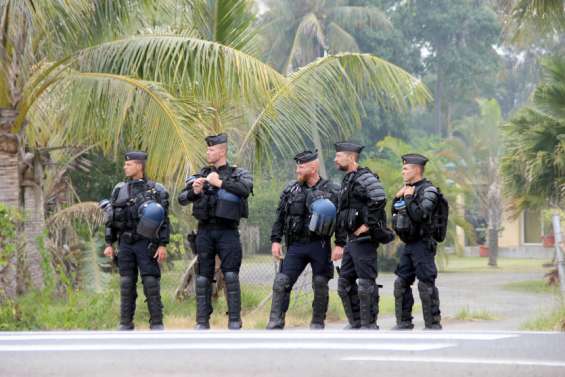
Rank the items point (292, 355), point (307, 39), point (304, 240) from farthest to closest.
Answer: point (307, 39) < point (304, 240) < point (292, 355)

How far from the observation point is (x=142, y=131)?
12.4 metres

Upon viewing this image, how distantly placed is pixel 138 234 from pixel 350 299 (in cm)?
Answer: 204

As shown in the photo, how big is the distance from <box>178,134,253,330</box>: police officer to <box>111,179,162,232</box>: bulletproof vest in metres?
0.36

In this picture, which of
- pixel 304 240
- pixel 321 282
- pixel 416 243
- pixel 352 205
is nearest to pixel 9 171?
pixel 304 240

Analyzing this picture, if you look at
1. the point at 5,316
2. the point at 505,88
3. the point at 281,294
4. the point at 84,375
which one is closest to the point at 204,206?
the point at 281,294

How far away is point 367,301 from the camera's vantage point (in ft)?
29.8

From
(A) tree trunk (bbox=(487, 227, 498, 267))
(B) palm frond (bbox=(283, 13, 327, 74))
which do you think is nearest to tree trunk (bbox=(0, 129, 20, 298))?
(A) tree trunk (bbox=(487, 227, 498, 267))

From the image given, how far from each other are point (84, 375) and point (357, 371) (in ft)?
4.97

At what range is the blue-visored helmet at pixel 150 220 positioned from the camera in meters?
9.37

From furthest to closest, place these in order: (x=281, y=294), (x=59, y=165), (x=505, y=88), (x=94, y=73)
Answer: (x=505, y=88) < (x=59, y=165) < (x=94, y=73) < (x=281, y=294)

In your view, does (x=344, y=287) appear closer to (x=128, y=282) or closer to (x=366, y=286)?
(x=366, y=286)

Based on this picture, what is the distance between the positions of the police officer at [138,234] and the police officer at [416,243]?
2185 millimetres

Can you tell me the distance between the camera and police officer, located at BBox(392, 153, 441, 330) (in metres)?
9.19

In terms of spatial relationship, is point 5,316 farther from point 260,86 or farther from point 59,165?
point 59,165
